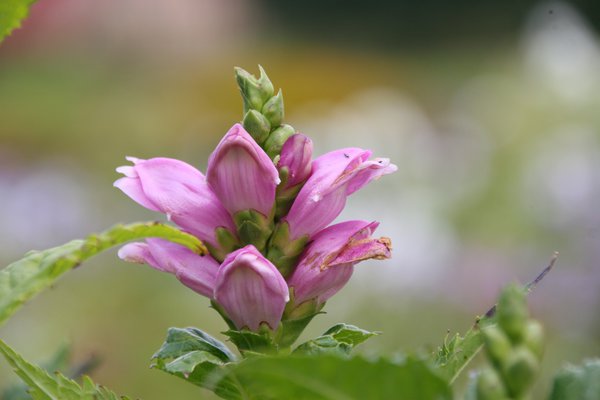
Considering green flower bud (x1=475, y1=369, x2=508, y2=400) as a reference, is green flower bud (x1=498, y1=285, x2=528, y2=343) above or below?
above

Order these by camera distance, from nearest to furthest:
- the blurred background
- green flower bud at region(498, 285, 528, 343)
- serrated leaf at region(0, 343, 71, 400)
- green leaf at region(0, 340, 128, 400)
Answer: green flower bud at region(498, 285, 528, 343)
green leaf at region(0, 340, 128, 400)
serrated leaf at region(0, 343, 71, 400)
the blurred background

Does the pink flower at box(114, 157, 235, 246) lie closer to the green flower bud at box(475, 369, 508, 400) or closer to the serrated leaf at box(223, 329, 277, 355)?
the serrated leaf at box(223, 329, 277, 355)

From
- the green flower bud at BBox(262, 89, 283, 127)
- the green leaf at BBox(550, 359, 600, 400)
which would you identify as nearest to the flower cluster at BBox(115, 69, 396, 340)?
the green flower bud at BBox(262, 89, 283, 127)

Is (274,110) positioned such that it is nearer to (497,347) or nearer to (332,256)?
(332,256)

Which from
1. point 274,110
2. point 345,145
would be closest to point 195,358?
point 274,110

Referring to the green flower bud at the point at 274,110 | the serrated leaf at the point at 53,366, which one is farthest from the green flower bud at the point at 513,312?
the serrated leaf at the point at 53,366

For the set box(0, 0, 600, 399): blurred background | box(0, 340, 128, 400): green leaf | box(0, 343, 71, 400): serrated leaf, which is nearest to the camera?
box(0, 340, 128, 400): green leaf

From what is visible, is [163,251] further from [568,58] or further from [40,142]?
[40,142]

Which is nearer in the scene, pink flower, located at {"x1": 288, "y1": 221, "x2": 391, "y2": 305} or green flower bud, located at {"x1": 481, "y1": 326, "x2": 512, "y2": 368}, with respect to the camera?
green flower bud, located at {"x1": 481, "y1": 326, "x2": 512, "y2": 368}
